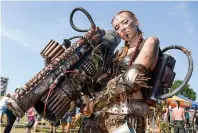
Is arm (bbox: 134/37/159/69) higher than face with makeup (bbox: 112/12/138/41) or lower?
lower

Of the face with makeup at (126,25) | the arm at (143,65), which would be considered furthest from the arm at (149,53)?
the face with makeup at (126,25)

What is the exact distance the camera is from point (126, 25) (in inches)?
91.4

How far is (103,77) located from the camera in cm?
248

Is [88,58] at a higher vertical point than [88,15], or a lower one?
lower

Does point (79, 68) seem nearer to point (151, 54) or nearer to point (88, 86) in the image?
point (88, 86)

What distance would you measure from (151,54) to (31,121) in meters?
8.53

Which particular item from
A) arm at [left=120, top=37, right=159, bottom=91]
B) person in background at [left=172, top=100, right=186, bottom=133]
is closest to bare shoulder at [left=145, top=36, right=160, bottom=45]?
arm at [left=120, top=37, right=159, bottom=91]

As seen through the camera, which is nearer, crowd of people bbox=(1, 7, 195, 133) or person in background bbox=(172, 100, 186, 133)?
crowd of people bbox=(1, 7, 195, 133)

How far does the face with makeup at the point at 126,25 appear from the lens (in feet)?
7.62

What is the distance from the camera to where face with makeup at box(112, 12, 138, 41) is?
232cm

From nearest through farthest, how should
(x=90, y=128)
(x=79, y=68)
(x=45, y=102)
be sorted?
(x=90, y=128) < (x=45, y=102) < (x=79, y=68)

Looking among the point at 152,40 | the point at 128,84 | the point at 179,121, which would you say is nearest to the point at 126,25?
the point at 152,40

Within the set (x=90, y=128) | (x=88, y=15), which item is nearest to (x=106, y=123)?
(x=90, y=128)

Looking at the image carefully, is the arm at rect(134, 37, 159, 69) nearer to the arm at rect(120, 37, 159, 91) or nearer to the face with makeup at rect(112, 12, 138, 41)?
the arm at rect(120, 37, 159, 91)
